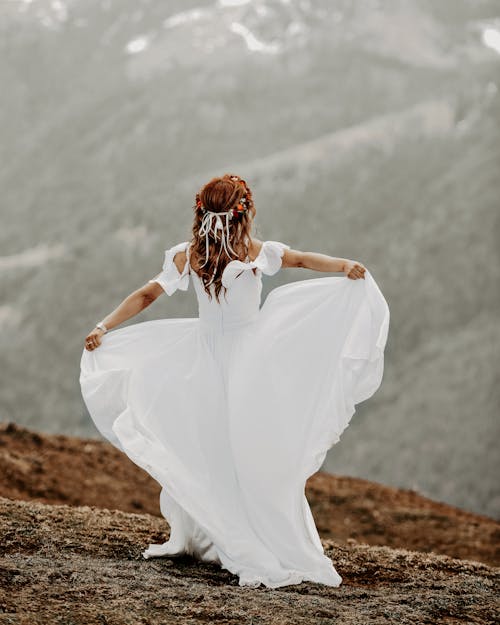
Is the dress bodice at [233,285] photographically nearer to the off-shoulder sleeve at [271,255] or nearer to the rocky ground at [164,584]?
the off-shoulder sleeve at [271,255]

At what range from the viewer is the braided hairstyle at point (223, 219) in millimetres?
3320

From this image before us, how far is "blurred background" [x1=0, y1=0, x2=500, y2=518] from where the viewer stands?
10992mm

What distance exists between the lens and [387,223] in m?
11.6

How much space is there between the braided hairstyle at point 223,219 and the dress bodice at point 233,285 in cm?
3

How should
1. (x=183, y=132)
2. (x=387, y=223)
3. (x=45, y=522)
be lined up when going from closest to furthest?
1. (x=45, y=522)
2. (x=387, y=223)
3. (x=183, y=132)

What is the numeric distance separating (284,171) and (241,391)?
30.0 feet

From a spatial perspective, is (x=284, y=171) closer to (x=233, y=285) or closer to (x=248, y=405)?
(x=233, y=285)

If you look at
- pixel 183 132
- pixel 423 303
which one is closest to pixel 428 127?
pixel 423 303

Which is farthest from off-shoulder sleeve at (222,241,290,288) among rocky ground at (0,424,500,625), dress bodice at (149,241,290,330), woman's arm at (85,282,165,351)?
rocky ground at (0,424,500,625)

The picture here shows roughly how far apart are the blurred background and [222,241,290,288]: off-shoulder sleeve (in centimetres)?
711

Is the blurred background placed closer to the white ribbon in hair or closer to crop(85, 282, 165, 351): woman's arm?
crop(85, 282, 165, 351): woman's arm

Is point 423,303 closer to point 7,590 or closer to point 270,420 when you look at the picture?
point 270,420

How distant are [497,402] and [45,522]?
792 centimetres

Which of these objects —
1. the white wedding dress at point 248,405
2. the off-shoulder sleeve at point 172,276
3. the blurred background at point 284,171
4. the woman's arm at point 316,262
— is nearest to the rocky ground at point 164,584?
the white wedding dress at point 248,405
